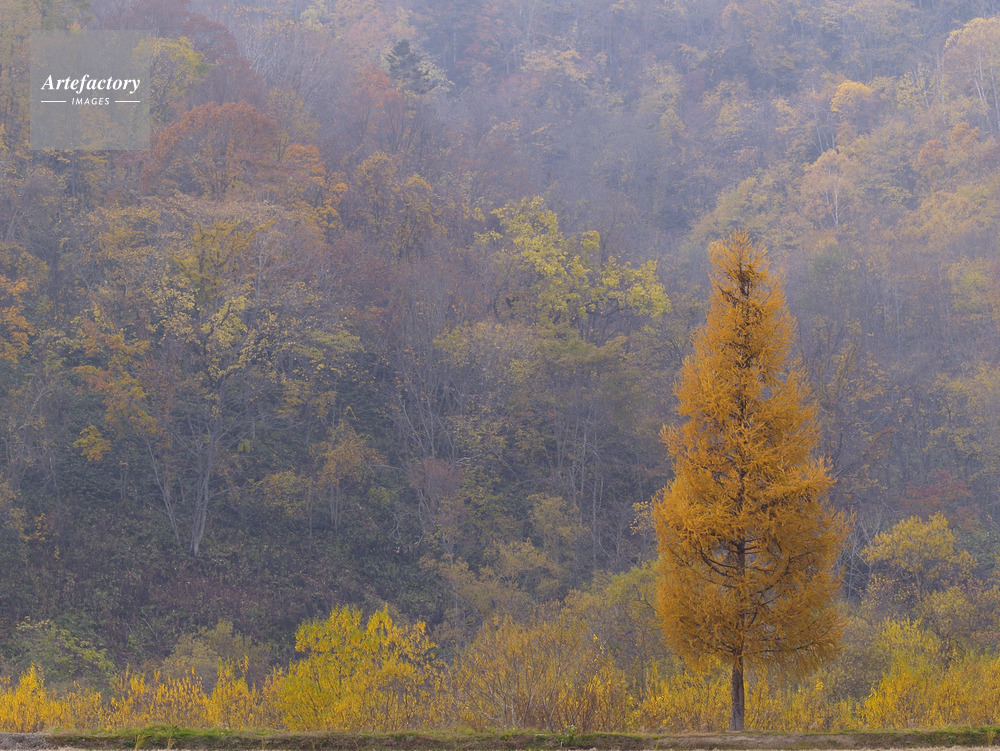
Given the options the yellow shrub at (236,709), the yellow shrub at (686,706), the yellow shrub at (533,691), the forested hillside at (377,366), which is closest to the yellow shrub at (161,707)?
the yellow shrub at (236,709)

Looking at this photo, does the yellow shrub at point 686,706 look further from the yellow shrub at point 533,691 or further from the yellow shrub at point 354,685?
the yellow shrub at point 354,685

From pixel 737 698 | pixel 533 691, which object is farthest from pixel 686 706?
pixel 533 691

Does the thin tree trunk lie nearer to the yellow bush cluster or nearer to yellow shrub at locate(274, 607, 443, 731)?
the yellow bush cluster

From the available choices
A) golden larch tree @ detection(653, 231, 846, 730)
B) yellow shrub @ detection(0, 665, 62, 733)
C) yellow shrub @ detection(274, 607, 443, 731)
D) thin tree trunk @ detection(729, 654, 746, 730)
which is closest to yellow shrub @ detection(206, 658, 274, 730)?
yellow shrub @ detection(274, 607, 443, 731)

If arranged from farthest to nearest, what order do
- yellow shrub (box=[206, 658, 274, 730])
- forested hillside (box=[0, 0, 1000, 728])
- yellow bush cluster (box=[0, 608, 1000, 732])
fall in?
forested hillside (box=[0, 0, 1000, 728]), yellow shrub (box=[206, 658, 274, 730]), yellow bush cluster (box=[0, 608, 1000, 732])

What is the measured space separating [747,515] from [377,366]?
77.7 feet

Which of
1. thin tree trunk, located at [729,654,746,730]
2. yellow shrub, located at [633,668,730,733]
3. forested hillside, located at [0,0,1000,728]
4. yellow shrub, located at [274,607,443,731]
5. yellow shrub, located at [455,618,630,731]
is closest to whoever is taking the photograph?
yellow shrub, located at [455,618,630,731]

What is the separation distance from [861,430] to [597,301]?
38.7 feet

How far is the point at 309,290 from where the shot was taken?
106ft

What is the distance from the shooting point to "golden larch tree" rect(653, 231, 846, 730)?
13.4 m

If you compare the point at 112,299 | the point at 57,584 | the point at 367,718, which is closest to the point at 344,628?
the point at 367,718

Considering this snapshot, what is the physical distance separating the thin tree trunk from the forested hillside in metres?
7.12

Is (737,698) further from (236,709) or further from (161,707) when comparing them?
(161,707)

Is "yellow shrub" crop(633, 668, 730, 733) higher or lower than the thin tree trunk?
lower
